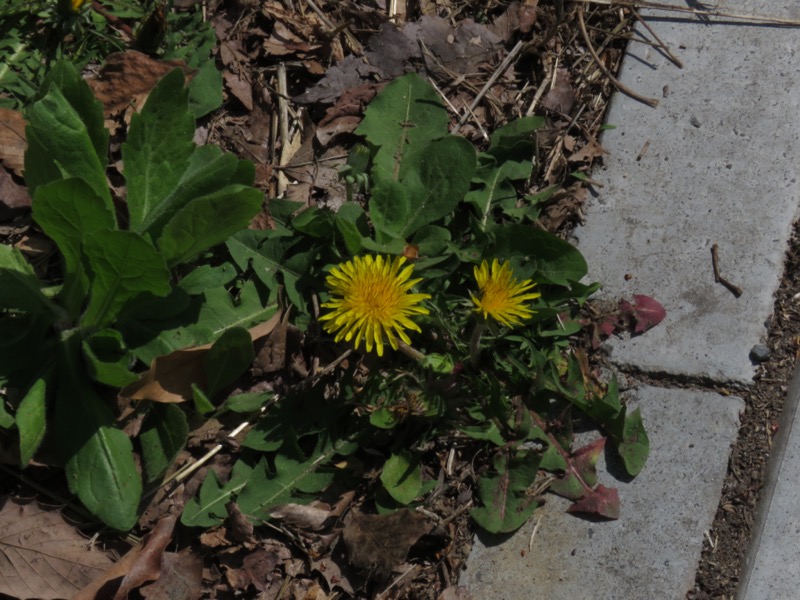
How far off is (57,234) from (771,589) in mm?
2303

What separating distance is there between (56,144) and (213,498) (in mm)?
1128

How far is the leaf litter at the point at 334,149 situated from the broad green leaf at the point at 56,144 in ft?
1.30

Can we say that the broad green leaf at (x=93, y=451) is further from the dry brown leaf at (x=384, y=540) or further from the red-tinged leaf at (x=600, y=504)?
the red-tinged leaf at (x=600, y=504)

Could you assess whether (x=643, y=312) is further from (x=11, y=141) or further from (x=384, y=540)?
(x=11, y=141)

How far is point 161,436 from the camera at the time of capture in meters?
2.60

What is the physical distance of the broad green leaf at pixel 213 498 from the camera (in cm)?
256

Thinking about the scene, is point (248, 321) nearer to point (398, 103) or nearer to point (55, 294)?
point (55, 294)

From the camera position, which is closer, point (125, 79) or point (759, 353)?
point (759, 353)

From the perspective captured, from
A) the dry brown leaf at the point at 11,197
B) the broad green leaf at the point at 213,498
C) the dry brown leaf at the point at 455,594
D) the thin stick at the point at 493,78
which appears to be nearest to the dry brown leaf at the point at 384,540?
the dry brown leaf at the point at 455,594

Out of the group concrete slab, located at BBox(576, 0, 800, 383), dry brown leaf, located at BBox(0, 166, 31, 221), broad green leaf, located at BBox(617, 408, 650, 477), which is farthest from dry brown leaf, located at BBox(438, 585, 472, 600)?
dry brown leaf, located at BBox(0, 166, 31, 221)

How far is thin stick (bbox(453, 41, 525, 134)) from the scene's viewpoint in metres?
3.12

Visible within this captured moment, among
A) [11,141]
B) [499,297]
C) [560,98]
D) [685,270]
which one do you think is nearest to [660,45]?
[560,98]

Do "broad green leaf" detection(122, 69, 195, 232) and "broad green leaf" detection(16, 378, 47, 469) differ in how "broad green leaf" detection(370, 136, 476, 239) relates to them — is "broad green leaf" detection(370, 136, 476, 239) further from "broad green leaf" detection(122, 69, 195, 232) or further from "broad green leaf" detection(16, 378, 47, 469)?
"broad green leaf" detection(16, 378, 47, 469)

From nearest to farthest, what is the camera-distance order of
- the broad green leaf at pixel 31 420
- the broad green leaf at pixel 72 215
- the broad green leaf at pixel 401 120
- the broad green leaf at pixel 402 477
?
the broad green leaf at pixel 72 215 → the broad green leaf at pixel 31 420 → the broad green leaf at pixel 402 477 → the broad green leaf at pixel 401 120
